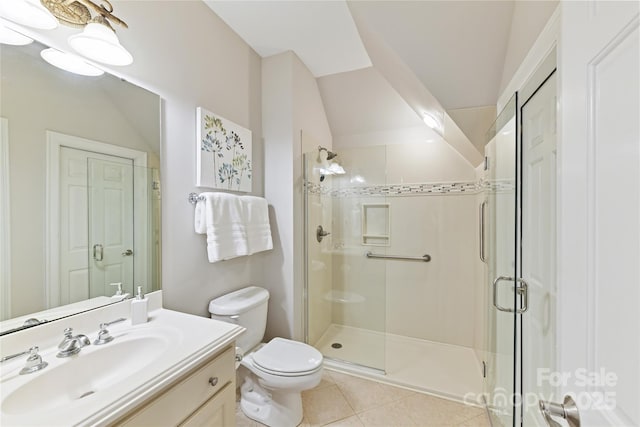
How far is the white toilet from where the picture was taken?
4.84ft

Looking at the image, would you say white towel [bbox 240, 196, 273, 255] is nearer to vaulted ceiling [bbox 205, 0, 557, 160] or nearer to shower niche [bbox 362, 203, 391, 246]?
shower niche [bbox 362, 203, 391, 246]

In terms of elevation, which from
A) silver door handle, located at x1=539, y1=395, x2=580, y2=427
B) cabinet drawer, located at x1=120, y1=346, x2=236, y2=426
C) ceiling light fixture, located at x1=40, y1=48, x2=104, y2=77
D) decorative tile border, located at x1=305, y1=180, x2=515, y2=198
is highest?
ceiling light fixture, located at x1=40, y1=48, x2=104, y2=77

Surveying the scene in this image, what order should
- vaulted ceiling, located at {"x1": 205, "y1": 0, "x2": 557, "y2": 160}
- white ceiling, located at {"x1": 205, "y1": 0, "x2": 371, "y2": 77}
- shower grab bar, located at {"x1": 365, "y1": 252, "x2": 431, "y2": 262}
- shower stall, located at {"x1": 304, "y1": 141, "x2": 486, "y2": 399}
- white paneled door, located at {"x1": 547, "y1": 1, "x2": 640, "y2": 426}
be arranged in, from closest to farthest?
white paneled door, located at {"x1": 547, "y1": 1, "x2": 640, "y2": 426}
vaulted ceiling, located at {"x1": 205, "y1": 0, "x2": 557, "y2": 160}
white ceiling, located at {"x1": 205, "y1": 0, "x2": 371, "y2": 77}
shower stall, located at {"x1": 304, "y1": 141, "x2": 486, "y2": 399}
shower grab bar, located at {"x1": 365, "y1": 252, "x2": 431, "y2": 262}

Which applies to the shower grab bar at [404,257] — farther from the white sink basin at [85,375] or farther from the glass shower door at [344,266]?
the white sink basin at [85,375]

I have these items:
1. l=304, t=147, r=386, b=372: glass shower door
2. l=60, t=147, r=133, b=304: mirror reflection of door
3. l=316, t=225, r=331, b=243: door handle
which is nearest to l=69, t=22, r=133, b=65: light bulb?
l=60, t=147, r=133, b=304: mirror reflection of door

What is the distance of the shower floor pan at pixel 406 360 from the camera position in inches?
77.5

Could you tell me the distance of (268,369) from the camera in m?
1.48

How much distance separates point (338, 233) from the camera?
2590 millimetres

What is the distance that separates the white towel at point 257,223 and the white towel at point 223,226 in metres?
0.05

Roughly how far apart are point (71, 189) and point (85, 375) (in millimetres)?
688

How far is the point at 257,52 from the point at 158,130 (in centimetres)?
118

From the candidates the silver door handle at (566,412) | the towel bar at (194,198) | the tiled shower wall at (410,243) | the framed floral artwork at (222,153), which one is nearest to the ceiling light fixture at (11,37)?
the framed floral artwork at (222,153)

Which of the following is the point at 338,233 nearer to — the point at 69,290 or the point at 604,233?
the point at 69,290

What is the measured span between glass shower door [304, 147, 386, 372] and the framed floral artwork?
0.66 metres
